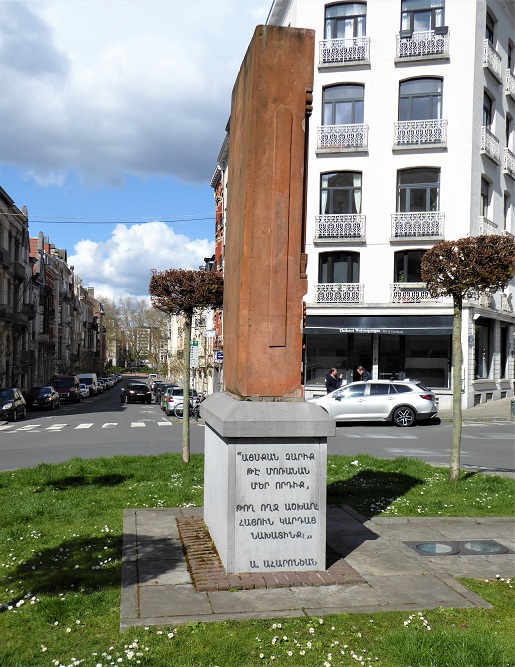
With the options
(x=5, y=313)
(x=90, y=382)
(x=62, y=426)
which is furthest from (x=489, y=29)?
(x=90, y=382)

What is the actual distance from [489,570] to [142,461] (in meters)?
7.50

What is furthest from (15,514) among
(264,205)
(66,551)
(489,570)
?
(489,570)

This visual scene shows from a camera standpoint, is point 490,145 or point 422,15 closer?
point 422,15

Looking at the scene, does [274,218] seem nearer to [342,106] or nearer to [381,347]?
[381,347]

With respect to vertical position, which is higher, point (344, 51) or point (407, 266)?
point (344, 51)

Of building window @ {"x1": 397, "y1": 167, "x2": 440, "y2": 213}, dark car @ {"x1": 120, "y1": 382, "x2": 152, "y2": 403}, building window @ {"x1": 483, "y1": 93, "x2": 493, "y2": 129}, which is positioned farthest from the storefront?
dark car @ {"x1": 120, "y1": 382, "x2": 152, "y2": 403}

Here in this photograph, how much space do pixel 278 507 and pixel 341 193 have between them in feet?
87.7

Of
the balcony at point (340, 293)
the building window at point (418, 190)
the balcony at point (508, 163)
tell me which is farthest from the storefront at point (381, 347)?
the balcony at point (508, 163)

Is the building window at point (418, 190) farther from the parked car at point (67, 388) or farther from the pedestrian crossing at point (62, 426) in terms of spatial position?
the parked car at point (67, 388)

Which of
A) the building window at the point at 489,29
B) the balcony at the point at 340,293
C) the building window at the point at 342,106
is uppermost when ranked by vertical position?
the building window at the point at 489,29

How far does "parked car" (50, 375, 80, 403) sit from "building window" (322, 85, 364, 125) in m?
28.1

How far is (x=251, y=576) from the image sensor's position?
19.1 ft

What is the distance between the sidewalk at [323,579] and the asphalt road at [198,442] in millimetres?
6294

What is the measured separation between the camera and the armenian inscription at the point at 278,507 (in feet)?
19.6
